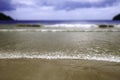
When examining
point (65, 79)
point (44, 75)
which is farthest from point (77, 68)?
point (44, 75)

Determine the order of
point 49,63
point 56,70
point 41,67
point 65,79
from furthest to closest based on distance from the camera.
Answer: point 49,63 < point 41,67 < point 56,70 < point 65,79

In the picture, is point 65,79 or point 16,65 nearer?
point 65,79

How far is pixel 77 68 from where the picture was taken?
3.94m

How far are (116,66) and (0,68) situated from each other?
3.58 metres

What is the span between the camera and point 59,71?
3.71 m

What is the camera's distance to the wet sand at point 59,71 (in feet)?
11.1

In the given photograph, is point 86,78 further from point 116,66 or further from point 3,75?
point 3,75

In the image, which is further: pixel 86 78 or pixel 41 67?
pixel 41 67

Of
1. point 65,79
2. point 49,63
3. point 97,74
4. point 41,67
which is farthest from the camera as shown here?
point 49,63

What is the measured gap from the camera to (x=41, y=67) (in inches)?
159

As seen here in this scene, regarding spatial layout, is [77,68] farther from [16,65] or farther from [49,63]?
[16,65]

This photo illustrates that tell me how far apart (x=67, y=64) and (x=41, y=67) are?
2.81 feet

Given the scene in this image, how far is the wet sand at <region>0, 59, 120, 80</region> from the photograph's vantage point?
134 inches

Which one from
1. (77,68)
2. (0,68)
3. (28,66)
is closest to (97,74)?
(77,68)
